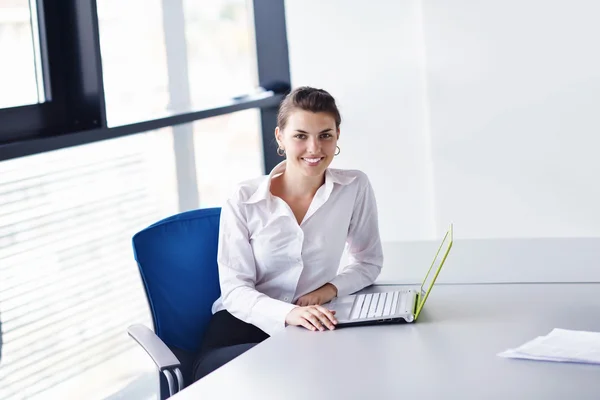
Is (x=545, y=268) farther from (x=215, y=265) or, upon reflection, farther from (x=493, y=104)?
(x=493, y=104)

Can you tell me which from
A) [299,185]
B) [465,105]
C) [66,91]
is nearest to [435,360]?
[299,185]

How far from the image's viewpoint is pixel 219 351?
7.69 ft

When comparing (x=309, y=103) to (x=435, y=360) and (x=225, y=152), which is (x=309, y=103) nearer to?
(x=435, y=360)

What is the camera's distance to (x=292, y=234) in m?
2.54

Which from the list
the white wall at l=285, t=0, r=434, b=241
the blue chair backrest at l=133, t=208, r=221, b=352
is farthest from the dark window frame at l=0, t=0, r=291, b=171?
the white wall at l=285, t=0, r=434, b=241

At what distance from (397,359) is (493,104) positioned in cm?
280

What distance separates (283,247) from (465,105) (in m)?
2.18

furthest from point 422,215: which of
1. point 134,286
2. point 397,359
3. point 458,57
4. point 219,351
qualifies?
point 397,359

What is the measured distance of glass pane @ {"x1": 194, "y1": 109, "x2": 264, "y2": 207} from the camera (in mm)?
4125

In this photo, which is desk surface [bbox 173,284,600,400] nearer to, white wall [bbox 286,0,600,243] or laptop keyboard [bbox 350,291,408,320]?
laptop keyboard [bbox 350,291,408,320]

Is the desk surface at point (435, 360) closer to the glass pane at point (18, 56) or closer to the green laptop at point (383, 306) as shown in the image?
the green laptop at point (383, 306)

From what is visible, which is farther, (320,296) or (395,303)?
(320,296)

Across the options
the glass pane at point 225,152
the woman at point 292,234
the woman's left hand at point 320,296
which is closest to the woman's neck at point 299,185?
the woman at point 292,234

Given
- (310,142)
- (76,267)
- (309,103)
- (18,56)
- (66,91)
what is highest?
(18,56)
